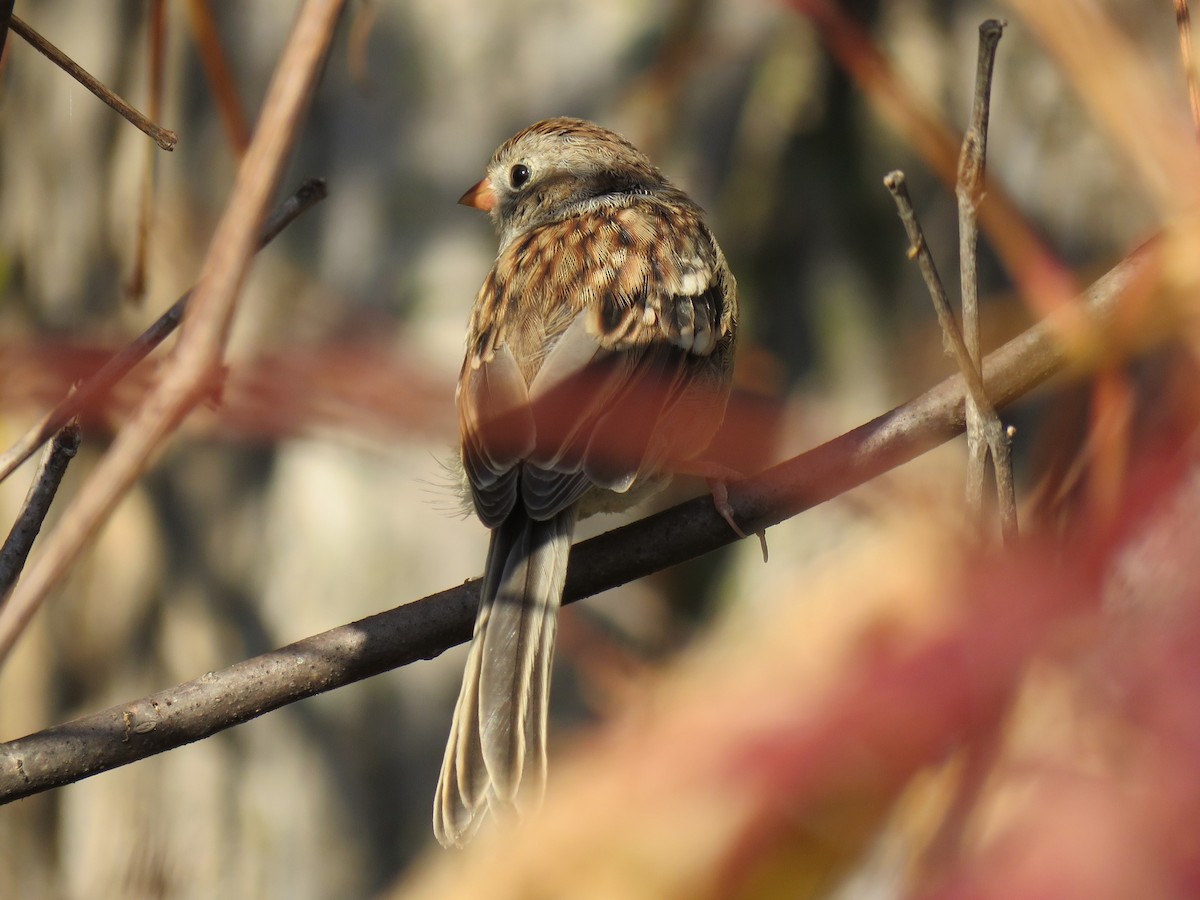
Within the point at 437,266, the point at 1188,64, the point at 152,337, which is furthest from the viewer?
the point at 437,266

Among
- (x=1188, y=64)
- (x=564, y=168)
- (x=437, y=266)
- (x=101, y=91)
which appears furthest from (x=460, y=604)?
(x=437, y=266)

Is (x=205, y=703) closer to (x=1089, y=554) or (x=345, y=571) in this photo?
(x=1089, y=554)

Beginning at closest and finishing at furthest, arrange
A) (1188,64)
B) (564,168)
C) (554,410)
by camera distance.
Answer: (1188,64), (554,410), (564,168)

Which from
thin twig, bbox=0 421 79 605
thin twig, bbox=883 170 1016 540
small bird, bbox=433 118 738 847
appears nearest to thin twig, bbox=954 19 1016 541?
thin twig, bbox=883 170 1016 540

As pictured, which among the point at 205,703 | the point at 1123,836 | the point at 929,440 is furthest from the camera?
the point at 929,440

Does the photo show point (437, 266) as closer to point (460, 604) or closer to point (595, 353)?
point (595, 353)

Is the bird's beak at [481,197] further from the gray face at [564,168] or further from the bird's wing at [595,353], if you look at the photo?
the bird's wing at [595,353]

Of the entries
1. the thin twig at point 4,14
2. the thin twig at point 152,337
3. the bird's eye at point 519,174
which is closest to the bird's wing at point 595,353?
the bird's eye at point 519,174

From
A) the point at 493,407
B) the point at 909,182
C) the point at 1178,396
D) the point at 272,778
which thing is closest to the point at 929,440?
the point at 493,407
